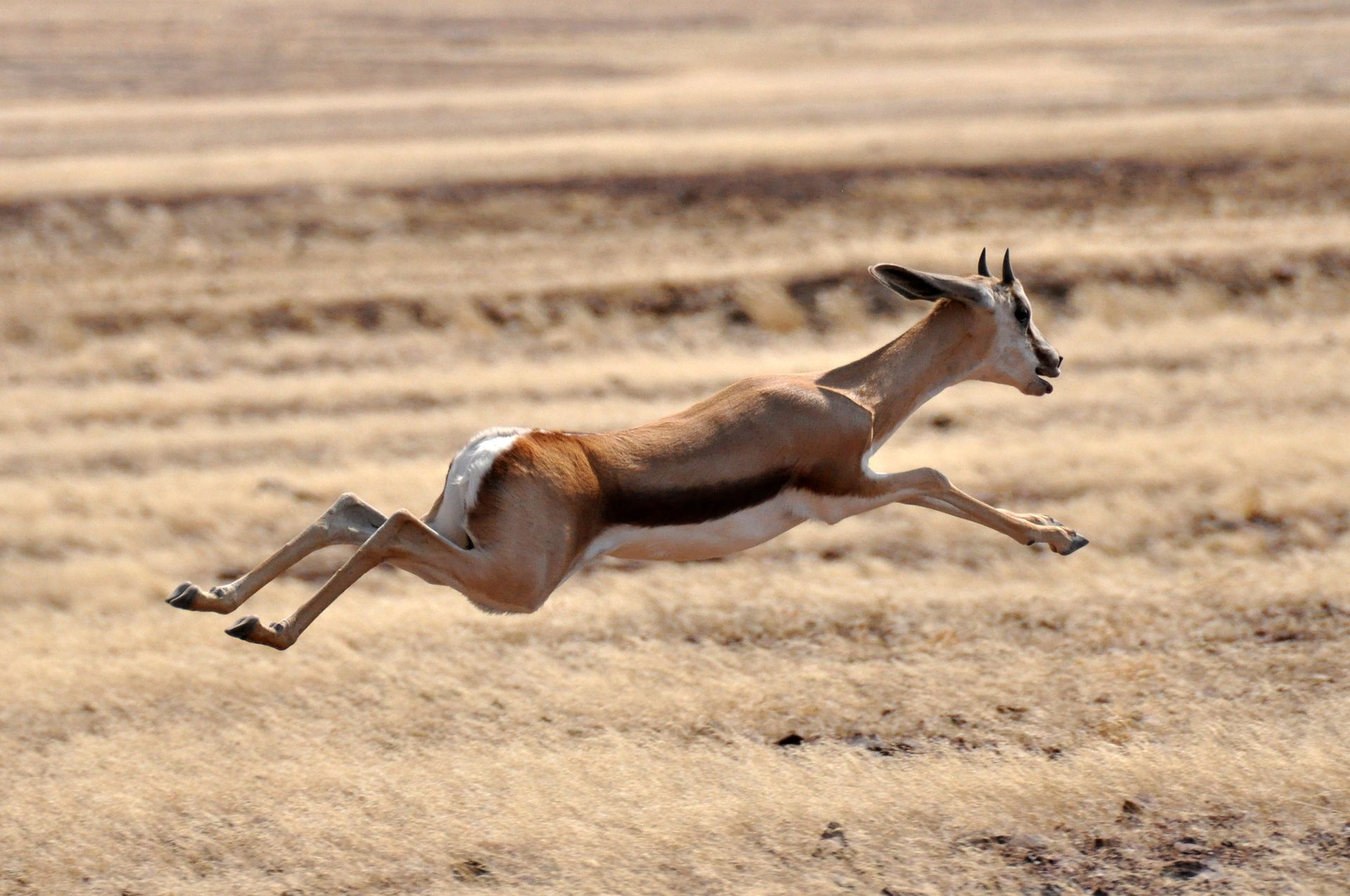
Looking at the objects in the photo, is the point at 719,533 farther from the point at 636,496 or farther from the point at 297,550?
the point at 297,550

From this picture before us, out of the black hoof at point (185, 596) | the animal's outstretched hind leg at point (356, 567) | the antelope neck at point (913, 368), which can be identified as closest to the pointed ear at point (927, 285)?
the antelope neck at point (913, 368)

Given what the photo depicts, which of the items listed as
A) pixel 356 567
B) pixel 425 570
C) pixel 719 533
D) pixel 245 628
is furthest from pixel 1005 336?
pixel 245 628

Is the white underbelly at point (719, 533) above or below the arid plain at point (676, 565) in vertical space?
above

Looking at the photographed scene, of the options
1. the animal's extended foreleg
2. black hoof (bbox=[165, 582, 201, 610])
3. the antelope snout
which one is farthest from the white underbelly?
black hoof (bbox=[165, 582, 201, 610])

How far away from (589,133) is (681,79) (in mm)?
8890

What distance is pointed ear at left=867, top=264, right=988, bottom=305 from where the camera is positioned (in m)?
8.42

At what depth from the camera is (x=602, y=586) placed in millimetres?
13914

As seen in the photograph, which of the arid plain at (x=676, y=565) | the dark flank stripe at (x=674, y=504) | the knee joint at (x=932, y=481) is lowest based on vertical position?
the arid plain at (x=676, y=565)

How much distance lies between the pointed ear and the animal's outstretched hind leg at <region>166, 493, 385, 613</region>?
9.27ft

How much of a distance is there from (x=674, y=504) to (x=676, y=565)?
262 inches

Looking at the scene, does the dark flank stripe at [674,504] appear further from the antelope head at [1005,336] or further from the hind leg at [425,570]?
the antelope head at [1005,336]

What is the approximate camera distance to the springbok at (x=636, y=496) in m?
7.70

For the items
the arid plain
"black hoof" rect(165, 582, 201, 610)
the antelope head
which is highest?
the antelope head

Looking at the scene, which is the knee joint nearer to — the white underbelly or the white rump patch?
the white underbelly
